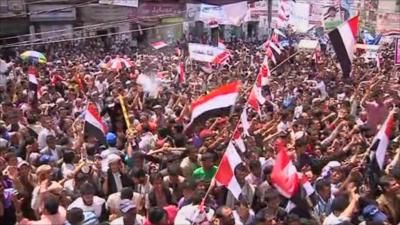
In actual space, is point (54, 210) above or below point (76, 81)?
above

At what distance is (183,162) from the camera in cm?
754

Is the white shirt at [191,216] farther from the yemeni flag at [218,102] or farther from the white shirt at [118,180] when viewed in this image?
the yemeni flag at [218,102]

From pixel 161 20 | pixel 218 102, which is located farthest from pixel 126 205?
pixel 161 20

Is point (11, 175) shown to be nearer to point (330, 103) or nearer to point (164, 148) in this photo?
point (164, 148)

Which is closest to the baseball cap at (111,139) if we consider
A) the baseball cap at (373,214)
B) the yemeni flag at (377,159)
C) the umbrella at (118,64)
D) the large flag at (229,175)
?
the large flag at (229,175)

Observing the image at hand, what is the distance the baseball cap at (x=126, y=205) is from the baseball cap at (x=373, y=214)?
1967 millimetres

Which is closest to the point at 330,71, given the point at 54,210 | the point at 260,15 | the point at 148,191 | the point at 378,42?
the point at 378,42

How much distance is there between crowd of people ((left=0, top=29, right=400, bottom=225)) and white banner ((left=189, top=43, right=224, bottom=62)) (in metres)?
3.74

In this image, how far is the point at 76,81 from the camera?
15664 mm

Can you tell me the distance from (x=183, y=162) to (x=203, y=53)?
10.6m

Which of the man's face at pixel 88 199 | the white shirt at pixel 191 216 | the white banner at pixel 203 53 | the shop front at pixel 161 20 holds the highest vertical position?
the man's face at pixel 88 199

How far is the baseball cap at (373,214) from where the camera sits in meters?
5.80

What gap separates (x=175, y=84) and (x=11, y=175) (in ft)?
31.8

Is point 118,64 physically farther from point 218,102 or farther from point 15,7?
point 15,7
